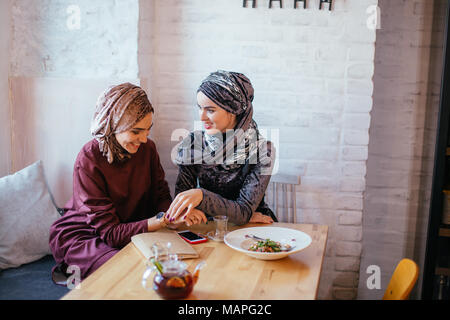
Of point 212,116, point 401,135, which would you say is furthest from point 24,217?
point 401,135

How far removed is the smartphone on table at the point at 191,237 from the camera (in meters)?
1.66

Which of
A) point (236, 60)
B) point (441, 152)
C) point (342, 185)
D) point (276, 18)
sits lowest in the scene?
point (342, 185)

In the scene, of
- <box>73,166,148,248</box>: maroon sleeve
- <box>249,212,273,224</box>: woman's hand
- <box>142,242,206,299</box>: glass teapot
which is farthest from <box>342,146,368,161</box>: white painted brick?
<box>142,242,206,299</box>: glass teapot

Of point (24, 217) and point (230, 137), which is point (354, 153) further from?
point (24, 217)

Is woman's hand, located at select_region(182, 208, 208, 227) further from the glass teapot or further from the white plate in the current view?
the glass teapot

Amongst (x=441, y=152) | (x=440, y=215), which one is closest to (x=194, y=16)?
(x=441, y=152)

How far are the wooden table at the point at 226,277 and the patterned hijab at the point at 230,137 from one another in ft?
1.72

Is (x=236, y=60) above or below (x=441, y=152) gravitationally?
above

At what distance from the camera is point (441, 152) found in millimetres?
2188

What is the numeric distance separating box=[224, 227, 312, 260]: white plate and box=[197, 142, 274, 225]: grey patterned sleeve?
0.13 metres

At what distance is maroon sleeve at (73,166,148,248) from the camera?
5.64 ft
